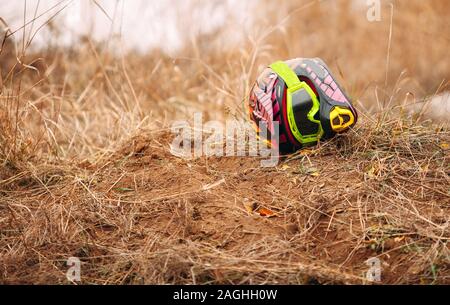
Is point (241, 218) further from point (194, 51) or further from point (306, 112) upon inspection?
point (194, 51)

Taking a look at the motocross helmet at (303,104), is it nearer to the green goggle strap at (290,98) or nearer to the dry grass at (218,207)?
the green goggle strap at (290,98)

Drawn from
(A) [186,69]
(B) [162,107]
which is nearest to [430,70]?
(A) [186,69]

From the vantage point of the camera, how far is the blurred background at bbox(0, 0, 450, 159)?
4.45m

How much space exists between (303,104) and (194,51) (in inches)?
108

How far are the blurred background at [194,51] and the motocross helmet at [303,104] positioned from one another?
1.18m

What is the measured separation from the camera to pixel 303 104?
9.12 feet

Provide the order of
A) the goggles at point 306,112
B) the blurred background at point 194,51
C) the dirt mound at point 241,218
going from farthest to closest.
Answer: the blurred background at point 194,51
the goggles at point 306,112
the dirt mound at point 241,218

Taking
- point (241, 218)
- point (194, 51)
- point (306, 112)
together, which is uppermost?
point (194, 51)

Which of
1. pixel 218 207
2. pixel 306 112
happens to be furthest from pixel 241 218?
pixel 306 112

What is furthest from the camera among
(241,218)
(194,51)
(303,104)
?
(194,51)

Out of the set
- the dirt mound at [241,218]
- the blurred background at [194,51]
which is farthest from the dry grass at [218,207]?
the blurred background at [194,51]

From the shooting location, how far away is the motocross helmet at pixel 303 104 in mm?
2793

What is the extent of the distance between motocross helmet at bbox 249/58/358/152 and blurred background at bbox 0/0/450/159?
3.88 ft

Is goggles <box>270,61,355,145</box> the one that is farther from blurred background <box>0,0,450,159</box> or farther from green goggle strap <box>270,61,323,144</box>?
blurred background <box>0,0,450,159</box>
